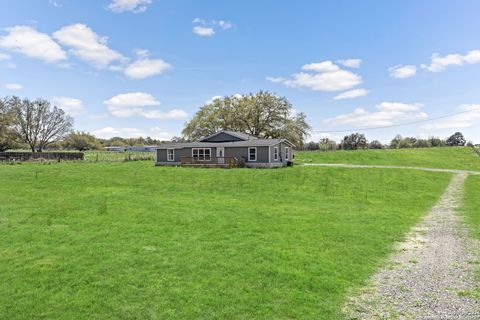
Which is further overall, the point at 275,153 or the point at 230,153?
the point at 230,153

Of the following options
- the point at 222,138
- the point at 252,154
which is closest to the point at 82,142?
the point at 222,138

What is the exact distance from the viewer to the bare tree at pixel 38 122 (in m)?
58.0

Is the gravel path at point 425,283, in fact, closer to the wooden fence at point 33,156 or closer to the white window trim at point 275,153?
the white window trim at point 275,153

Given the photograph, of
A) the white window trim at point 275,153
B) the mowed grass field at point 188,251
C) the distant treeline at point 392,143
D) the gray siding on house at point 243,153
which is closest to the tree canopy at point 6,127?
the gray siding on house at point 243,153

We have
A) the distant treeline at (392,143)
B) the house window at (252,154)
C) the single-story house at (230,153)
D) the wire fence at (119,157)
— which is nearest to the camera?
the single-story house at (230,153)

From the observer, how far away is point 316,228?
34.8 ft

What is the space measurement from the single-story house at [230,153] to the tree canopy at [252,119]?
48.9 ft

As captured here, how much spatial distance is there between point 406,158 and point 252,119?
23.5 metres

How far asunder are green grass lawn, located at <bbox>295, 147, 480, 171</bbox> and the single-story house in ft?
28.8

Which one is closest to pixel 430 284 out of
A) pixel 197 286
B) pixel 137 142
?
pixel 197 286

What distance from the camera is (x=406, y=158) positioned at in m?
46.7

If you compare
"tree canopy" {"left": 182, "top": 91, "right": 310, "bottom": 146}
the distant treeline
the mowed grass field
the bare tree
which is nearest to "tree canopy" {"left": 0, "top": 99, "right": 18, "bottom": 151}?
the bare tree

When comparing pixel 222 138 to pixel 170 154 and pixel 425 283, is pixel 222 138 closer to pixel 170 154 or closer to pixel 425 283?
pixel 170 154

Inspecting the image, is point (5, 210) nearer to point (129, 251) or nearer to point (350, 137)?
point (129, 251)
